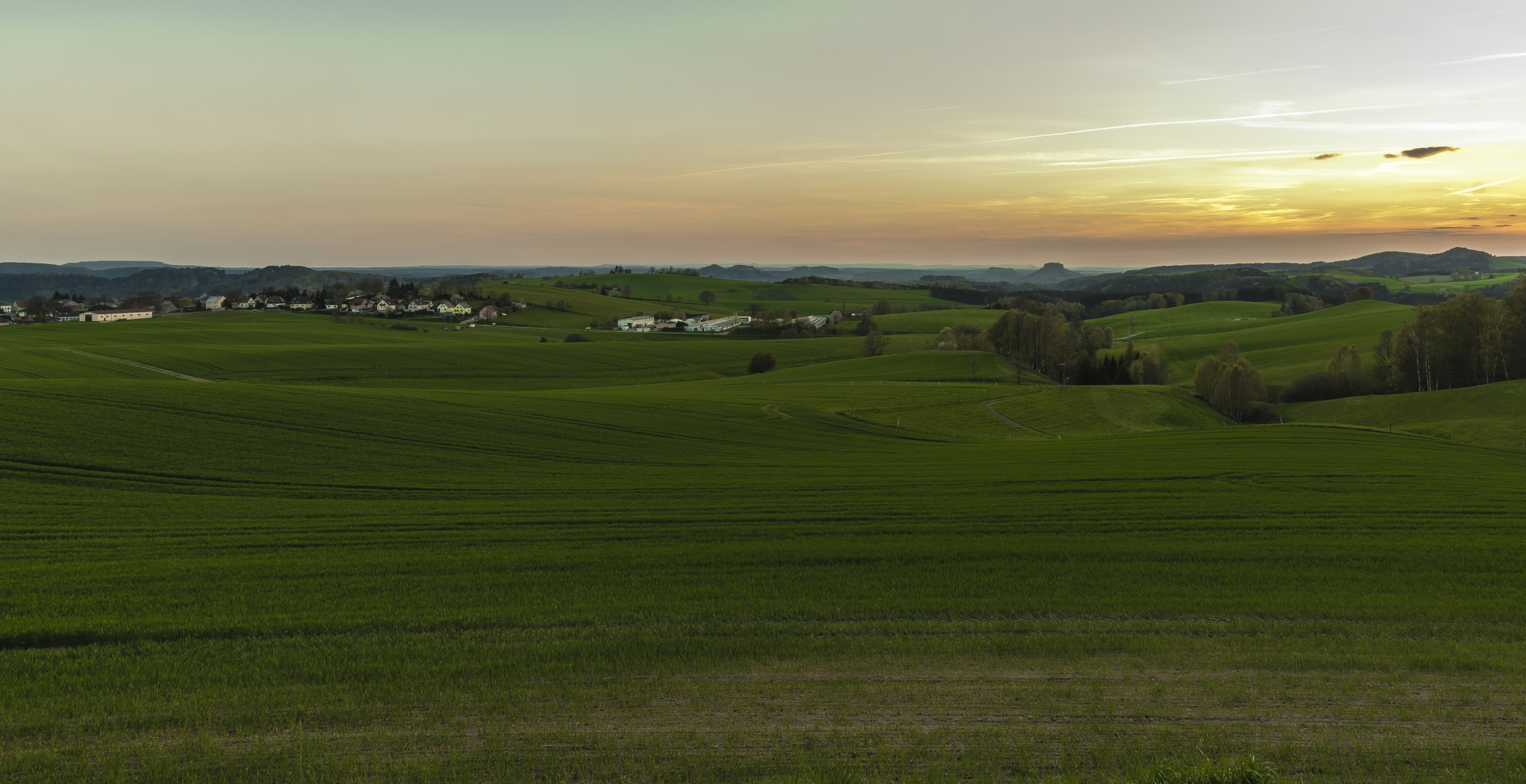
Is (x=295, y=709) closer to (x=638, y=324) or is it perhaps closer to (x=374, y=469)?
(x=374, y=469)

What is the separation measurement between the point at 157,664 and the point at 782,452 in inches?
1263

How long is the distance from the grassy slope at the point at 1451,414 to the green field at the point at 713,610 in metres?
24.1

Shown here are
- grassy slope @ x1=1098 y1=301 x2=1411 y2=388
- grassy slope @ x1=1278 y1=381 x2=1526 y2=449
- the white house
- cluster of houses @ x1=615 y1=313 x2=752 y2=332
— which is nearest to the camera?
grassy slope @ x1=1278 y1=381 x2=1526 y2=449

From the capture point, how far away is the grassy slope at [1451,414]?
54.6 meters

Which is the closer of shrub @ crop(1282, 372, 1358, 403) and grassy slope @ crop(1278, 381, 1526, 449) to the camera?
grassy slope @ crop(1278, 381, 1526, 449)

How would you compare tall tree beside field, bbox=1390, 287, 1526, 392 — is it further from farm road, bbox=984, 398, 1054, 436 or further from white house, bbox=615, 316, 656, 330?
white house, bbox=615, 316, 656, 330

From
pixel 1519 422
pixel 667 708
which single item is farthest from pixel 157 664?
pixel 1519 422

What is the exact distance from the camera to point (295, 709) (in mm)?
10289

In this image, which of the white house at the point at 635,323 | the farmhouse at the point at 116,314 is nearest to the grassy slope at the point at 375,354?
the white house at the point at 635,323

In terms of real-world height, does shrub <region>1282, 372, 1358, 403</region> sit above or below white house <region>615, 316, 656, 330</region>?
below

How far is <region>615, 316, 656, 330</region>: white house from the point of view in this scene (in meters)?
162

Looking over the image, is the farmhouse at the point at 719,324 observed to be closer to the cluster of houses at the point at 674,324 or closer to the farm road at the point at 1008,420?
the cluster of houses at the point at 674,324

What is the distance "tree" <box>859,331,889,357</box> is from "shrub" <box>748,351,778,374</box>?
1856cm

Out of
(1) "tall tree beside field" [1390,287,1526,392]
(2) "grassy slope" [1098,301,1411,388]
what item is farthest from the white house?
(1) "tall tree beside field" [1390,287,1526,392]
